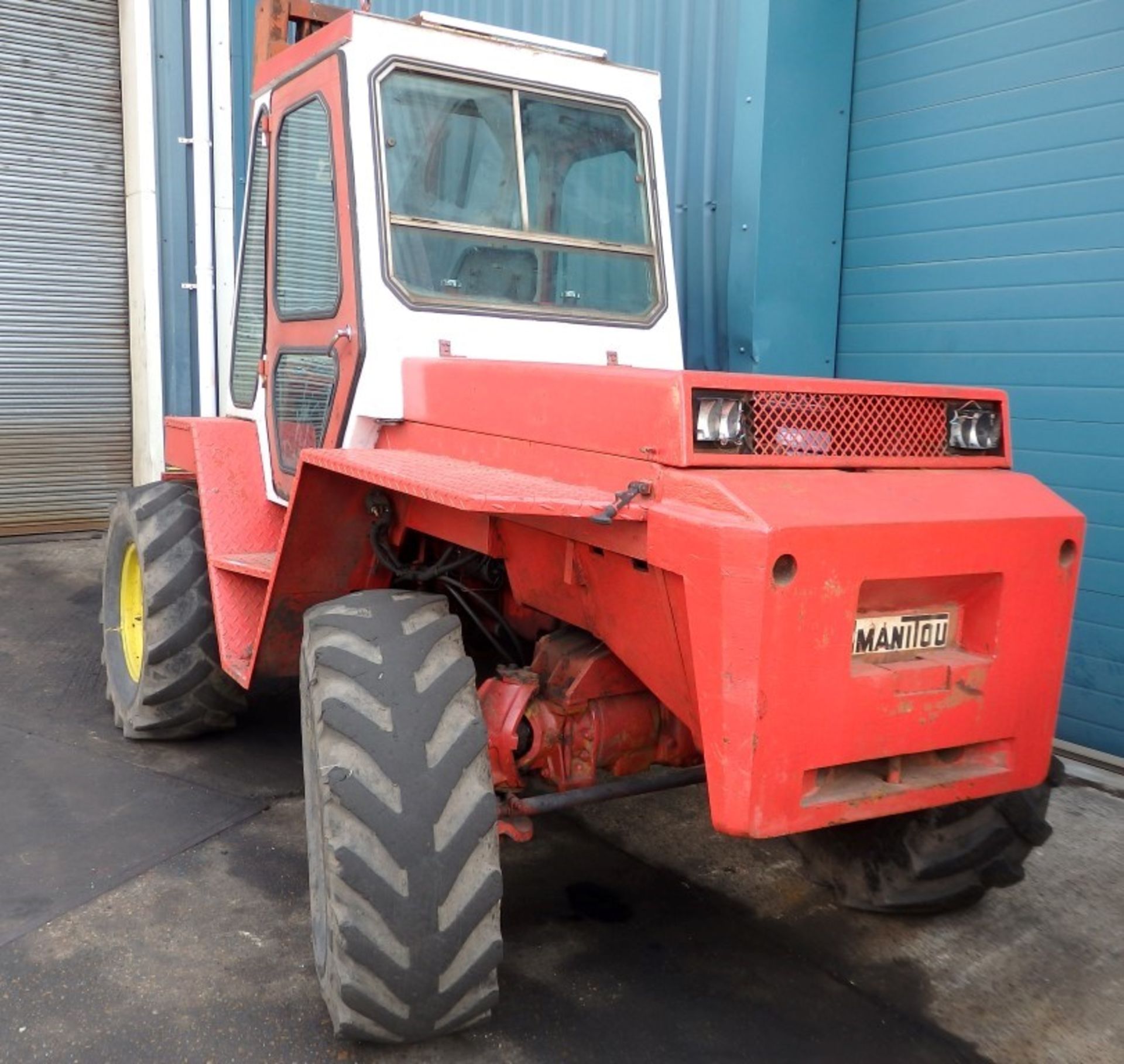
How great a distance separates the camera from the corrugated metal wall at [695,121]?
5.73 metres

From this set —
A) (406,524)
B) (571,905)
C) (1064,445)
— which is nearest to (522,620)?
(406,524)

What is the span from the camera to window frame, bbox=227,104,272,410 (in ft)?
13.5

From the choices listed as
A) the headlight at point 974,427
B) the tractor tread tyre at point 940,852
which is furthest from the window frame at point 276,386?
the tractor tread tyre at point 940,852

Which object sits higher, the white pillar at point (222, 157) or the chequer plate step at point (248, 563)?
the white pillar at point (222, 157)

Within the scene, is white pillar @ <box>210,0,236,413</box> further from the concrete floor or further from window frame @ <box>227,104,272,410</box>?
the concrete floor

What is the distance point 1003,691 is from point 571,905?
1.55m

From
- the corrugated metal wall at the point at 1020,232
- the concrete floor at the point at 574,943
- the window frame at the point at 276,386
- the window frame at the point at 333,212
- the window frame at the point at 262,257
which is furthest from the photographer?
the corrugated metal wall at the point at 1020,232

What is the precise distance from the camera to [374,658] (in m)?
2.68

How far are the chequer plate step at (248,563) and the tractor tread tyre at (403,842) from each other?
4.03 feet

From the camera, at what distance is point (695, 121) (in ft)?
19.4

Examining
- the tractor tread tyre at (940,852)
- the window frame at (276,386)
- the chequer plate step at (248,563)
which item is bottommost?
the tractor tread tyre at (940,852)

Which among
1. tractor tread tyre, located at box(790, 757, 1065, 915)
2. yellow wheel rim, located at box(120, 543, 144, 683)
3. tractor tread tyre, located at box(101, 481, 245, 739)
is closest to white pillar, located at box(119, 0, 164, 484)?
yellow wheel rim, located at box(120, 543, 144, 683)

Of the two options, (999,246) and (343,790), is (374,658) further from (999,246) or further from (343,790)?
(999,246)

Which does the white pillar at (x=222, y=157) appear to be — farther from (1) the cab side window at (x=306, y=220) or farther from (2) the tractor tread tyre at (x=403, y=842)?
(2) the tractor tread tyre at (x=403, y=842)
